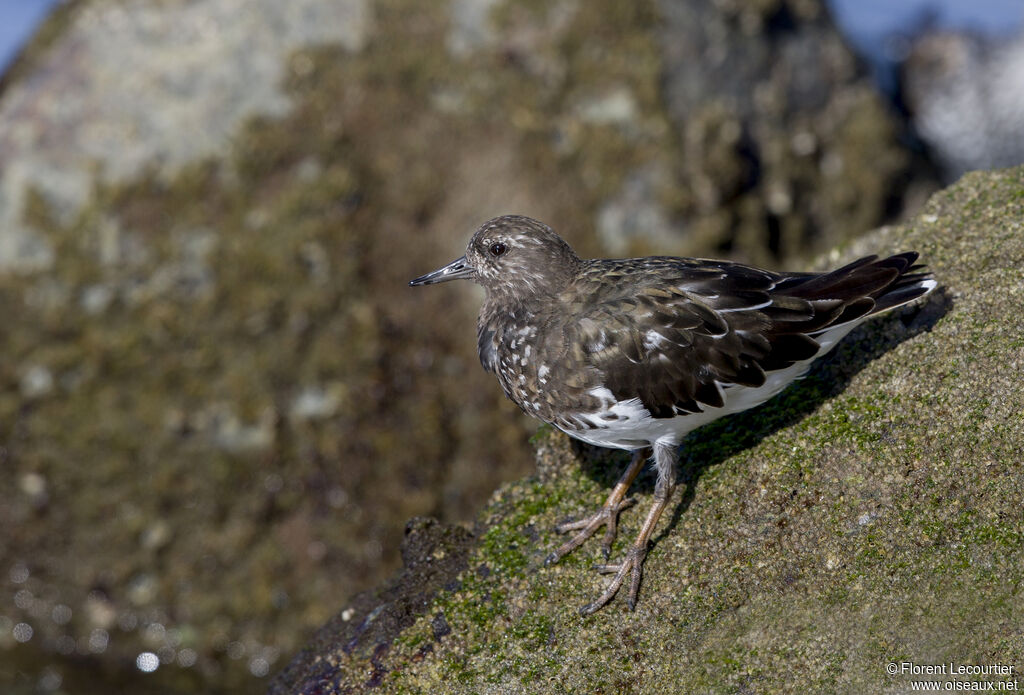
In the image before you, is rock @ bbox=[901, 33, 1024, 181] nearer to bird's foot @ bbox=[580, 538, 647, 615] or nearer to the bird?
the bird

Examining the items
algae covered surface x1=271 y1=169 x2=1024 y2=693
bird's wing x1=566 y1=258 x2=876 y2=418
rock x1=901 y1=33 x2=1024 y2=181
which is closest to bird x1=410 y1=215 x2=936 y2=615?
bird's wing x1=566 y1=258 x2=876 y2=418

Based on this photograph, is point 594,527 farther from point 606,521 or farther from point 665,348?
point 665,348

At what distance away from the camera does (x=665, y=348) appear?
450cm

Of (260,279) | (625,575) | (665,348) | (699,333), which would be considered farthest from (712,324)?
(260,279)

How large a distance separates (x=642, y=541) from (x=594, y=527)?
1.11ft

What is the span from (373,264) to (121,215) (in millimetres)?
2216

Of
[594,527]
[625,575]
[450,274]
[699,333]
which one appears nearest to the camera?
[625,575]

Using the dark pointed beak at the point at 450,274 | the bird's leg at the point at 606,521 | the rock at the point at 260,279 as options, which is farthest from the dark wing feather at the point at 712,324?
the rock at the point at 260,279

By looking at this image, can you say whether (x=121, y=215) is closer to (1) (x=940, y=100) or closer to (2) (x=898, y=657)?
(2) (x=898, y=657)

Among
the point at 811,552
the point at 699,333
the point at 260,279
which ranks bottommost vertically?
the point at 811,552

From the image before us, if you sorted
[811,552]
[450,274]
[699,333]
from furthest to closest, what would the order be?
[450,274] < [699,333] < [811,552]

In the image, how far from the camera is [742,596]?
4.14 metres

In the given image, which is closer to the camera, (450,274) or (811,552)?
(811,552)

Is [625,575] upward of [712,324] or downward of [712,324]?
downward
